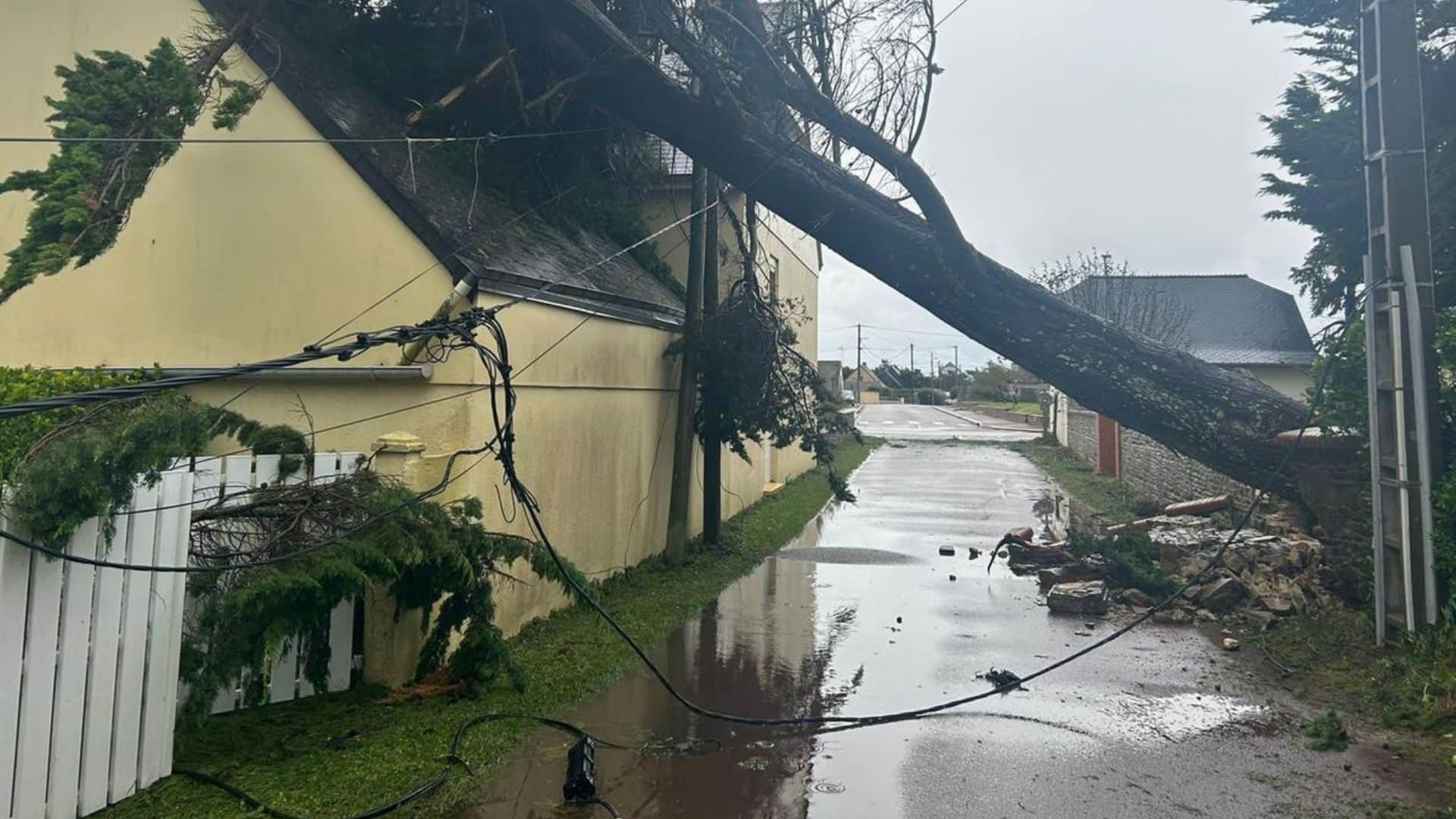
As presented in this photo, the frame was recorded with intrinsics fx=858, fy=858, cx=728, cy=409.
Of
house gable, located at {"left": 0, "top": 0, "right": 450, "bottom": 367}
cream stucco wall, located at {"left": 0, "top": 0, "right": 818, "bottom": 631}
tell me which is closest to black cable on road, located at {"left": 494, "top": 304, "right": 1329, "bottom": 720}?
cream stucco wall, located at {"left": 0, "top": 0, "right": 818, "bottom": 631}

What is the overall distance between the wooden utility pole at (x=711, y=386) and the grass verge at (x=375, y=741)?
3.56m

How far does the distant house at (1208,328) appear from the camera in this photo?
24.0 m

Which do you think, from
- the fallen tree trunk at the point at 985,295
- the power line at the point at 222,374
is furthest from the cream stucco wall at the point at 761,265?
the power line at the point at 222,374

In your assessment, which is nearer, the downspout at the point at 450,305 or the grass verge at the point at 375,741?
the grass verge at the point at 375,741

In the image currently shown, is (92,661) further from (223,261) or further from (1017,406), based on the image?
(1017,406)

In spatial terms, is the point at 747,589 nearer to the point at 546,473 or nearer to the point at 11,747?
the point at 546,473

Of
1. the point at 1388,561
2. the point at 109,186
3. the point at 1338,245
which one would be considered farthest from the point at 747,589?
the point at 1338,245

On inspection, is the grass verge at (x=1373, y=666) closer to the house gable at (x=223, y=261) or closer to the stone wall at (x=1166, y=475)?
the stone wall at (x=1166, y=475)

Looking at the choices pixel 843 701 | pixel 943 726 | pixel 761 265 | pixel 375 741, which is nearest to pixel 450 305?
pixel 375 741

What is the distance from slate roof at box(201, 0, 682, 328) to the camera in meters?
6.38

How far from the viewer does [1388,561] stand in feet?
20.2

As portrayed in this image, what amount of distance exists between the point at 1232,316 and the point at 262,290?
28.9 meters

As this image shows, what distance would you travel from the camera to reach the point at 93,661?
374 cm

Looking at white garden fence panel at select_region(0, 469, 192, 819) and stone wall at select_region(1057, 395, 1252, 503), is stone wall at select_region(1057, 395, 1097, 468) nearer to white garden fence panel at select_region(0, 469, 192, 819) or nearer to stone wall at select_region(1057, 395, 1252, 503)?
stone wall at select_region(1057, 395, 1252, 503)
